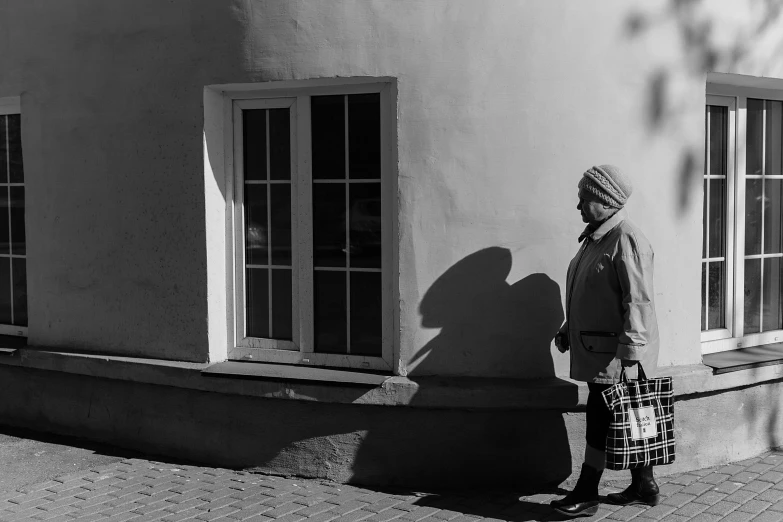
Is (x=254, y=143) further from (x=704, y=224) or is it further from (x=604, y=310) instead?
(x=704, y=224)

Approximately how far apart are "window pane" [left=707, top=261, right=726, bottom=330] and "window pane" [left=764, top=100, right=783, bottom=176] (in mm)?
822

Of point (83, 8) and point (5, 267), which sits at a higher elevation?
point (83, 8)

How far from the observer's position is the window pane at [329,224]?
632 centimetres

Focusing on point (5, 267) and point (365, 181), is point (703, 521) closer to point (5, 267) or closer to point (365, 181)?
point (365, 181)

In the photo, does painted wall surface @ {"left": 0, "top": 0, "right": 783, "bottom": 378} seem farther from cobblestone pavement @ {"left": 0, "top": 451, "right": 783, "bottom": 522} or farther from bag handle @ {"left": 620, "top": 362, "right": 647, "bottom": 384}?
cobblestone pavement @ {"left": 0, "top": 451, "right": 783, "bottom": 522}

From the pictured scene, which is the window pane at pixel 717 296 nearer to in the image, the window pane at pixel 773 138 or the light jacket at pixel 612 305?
the window pane at pixel 773 138

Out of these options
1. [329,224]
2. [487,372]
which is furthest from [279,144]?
[487,372]

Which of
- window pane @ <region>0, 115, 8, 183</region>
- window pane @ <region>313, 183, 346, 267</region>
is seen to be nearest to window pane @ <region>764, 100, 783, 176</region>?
window pane @ <region>313, 183, 346, 267</region>

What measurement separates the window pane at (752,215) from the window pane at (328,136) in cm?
292

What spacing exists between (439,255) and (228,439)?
6.23 feet

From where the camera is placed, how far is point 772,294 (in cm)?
709

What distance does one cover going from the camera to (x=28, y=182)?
734 centimetres

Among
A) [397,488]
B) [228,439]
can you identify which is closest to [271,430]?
[228,439]

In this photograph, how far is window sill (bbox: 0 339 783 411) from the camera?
5.84 meters
